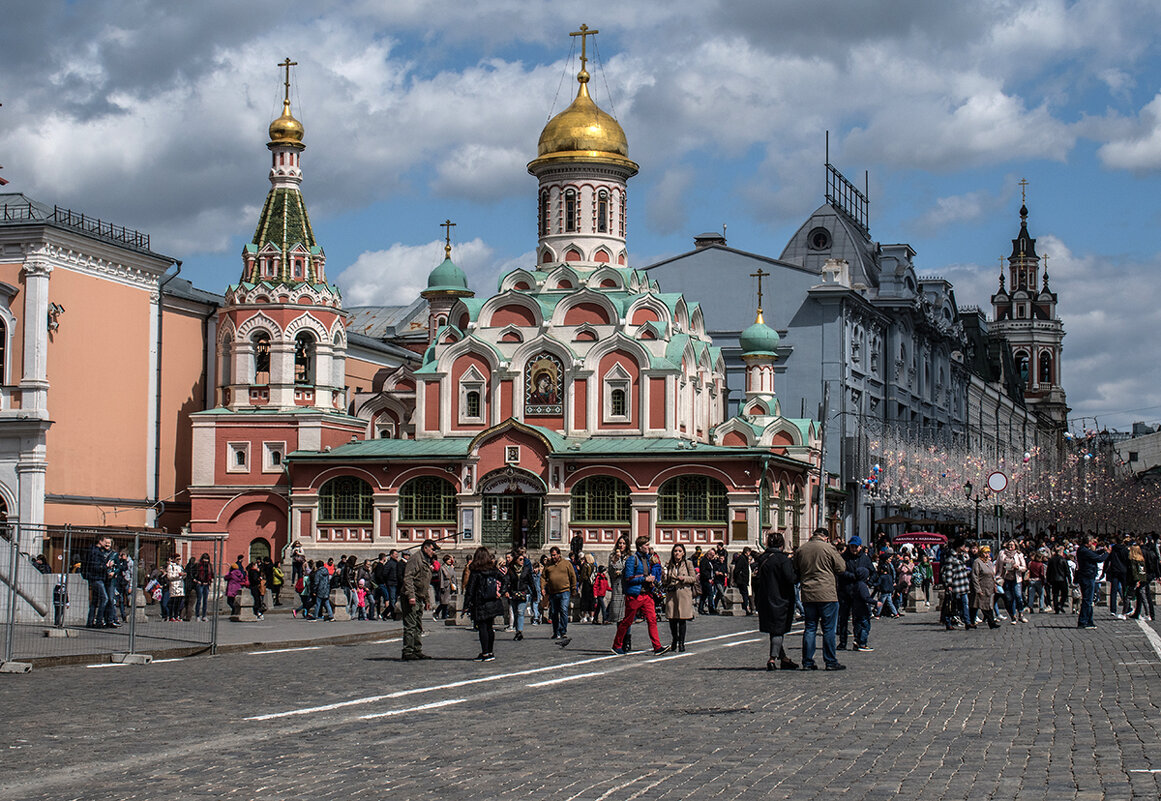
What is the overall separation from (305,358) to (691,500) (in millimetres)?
14607

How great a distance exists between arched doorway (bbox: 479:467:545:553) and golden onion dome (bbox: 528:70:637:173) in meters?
12.0

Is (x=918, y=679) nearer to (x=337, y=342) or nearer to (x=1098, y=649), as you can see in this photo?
(x=1098, y=649)

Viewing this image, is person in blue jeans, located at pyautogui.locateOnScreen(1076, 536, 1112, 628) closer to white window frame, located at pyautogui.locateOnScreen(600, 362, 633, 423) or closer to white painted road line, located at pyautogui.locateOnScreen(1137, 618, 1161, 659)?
white painted road line, located at pyautogui.locateOnScreen(1137, 618, 1161, 659)

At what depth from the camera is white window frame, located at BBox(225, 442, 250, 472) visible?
2048 inches

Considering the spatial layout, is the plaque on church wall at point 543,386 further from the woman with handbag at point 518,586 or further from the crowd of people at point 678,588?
the woman with handbag at point 518,586

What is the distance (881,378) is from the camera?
76.0 m

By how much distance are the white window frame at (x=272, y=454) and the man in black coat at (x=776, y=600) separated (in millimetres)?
35677

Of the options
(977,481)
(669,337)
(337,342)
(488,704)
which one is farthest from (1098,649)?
(977,481)

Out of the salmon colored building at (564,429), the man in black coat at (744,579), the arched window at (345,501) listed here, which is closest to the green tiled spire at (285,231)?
the salmon colored building at (564,429)

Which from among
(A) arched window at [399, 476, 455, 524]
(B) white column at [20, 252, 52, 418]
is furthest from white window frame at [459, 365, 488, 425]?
(B) white column at [20, 252, 52, 418]

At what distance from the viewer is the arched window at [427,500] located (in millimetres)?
49969

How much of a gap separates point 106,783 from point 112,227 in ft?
139

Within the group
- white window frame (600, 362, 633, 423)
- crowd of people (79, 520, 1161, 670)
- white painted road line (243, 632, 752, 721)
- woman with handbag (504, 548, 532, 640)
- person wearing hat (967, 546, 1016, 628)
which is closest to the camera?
white painted road line (243, 632, 752, 721)

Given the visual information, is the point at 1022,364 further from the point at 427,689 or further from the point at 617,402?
the point at 427,689
